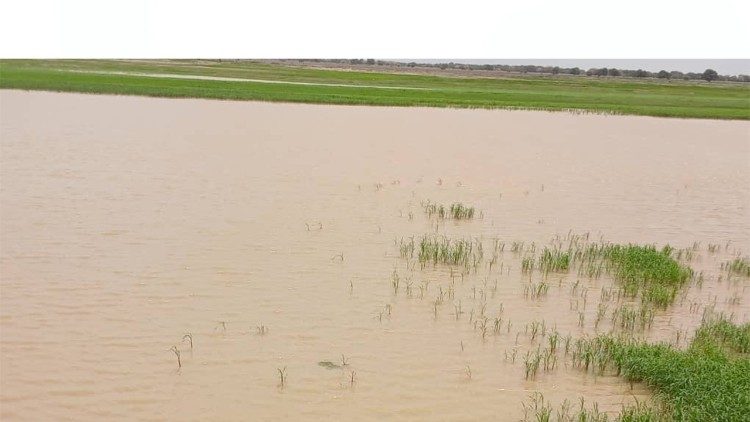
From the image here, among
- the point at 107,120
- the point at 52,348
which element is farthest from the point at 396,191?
the point at 107,120

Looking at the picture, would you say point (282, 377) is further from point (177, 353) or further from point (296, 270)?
point (296, 270)

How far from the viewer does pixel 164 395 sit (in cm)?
637

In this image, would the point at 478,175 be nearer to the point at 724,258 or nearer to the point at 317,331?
the point at 724,258

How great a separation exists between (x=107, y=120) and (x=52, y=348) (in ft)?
70.5

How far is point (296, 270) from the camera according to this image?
33.3 ft

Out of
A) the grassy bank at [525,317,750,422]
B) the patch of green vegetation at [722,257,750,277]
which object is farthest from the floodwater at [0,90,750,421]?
the patch of green vegetation at [722,257,750,277]

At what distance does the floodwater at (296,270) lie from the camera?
6609 mm

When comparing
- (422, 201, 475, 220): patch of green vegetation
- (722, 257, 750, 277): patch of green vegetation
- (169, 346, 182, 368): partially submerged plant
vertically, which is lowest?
(722, 257, 750, 277): patch of green vegetation

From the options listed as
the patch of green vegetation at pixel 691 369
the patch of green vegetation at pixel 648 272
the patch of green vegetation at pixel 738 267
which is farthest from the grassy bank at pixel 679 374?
the patch of green vegetation at pixel 738 267

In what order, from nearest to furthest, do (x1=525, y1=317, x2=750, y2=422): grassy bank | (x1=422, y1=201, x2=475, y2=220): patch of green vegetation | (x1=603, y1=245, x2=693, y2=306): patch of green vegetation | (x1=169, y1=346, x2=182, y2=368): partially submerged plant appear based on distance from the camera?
(x1=525, y1=317, x2=750, y2=422): grassy bank < (x1=169, y1=346, x2=182, y2=368): partially submerged plant < (x1=603, y1=245, x2=693, y2=306): patch of green vegetation < (x1=422, y1=201, x2=475, y2=220): patch of green vegetation

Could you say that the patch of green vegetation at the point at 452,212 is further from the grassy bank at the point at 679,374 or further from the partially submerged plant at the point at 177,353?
the partially submerged plant at the point at 177,353

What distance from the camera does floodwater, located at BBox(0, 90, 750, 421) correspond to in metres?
6.61

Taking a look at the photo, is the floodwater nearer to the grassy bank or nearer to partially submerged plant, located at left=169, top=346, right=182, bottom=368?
partially submerged plant, located at left=169, top=346, right=182, bottom=368

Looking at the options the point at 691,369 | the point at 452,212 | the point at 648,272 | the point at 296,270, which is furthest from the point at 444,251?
the point at 691,369
